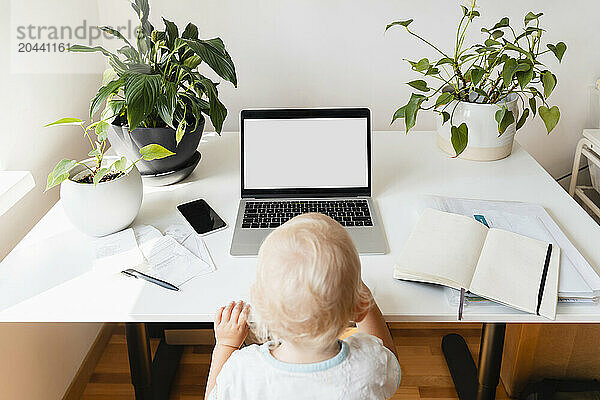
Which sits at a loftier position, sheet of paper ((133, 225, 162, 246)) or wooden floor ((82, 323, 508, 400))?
sheet of paper ((133, 225, 162, 246))

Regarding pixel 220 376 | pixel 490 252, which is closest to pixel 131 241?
pixel 220 376

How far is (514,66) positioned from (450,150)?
308 mm

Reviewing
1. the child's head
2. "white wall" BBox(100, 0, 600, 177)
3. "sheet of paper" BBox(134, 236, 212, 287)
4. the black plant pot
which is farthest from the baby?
"white wall" BBox(100, 0, 600, 177)

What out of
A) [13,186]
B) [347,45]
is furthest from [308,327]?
Answer: [347,45]

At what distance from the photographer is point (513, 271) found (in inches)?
42.4

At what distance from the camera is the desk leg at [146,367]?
1.43 metres

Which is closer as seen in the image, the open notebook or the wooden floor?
the open notebook

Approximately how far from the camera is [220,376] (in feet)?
2.94

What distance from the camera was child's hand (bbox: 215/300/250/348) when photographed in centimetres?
99

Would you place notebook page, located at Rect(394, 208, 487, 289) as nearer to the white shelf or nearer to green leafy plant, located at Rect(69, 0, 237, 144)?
green leafy plant, located at Rect(69, 0, 237, 144)

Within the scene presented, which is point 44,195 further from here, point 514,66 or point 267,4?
point 514,66

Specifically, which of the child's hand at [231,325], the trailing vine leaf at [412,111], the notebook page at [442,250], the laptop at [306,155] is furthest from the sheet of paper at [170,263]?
the trailing vine leaf at [412,111]

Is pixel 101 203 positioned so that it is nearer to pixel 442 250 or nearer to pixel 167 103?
pixel 167 103

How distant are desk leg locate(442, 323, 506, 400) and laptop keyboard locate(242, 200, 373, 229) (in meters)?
0.44
